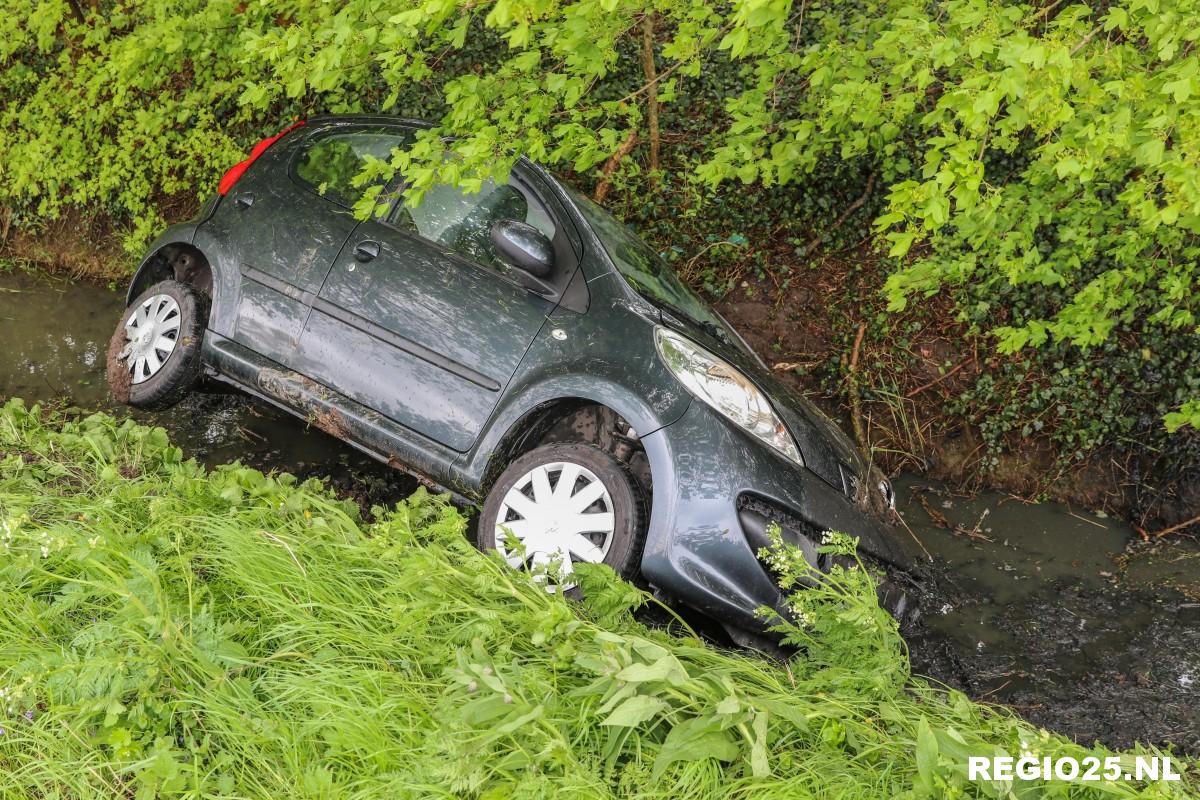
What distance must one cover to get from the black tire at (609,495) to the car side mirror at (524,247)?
0.76 metres

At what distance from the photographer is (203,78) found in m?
6.11

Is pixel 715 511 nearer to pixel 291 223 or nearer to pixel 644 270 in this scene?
pixel 644 270

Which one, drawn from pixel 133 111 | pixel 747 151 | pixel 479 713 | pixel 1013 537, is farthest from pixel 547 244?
pixel 133 111

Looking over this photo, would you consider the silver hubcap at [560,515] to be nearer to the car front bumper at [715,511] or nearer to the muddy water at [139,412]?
the car front bumper at [715,511]

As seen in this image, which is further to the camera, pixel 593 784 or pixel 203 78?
pixel 203 78

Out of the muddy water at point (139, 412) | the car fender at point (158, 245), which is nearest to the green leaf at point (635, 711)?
the muddy water at point (139, 412)

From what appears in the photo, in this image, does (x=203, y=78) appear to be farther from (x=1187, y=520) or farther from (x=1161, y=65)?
(x=1187, y=520)

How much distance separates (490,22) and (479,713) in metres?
2.08

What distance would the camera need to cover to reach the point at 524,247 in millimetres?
3658

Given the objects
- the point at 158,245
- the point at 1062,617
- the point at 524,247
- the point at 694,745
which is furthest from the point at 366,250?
the point at 1062,617

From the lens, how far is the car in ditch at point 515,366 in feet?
10.9

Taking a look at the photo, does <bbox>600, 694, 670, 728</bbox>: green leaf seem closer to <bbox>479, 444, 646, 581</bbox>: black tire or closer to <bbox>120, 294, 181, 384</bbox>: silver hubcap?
<bbox>479, 444, 646, 581</bbox>: black tire

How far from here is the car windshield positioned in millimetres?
4031

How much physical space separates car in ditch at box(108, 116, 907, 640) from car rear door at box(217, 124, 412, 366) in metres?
0.01
